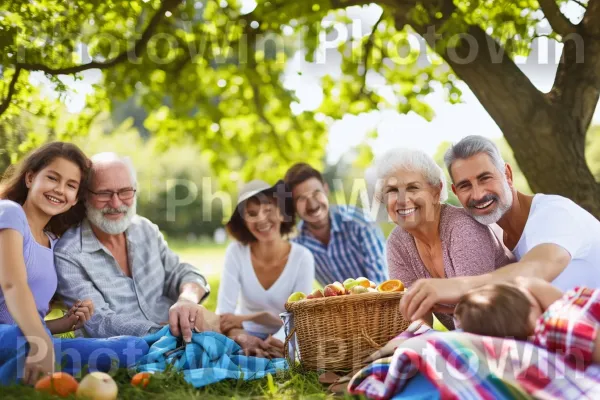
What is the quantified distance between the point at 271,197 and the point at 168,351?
1830 millimetres

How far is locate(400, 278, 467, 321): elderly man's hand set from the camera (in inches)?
120

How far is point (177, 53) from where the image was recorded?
721 centimetres

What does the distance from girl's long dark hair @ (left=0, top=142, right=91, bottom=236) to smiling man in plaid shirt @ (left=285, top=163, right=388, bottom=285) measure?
1888 millimetres

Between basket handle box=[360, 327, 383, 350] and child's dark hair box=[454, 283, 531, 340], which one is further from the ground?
child's dark hair box=[454, 283, 531, 340]

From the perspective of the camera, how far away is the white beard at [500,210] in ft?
12.6

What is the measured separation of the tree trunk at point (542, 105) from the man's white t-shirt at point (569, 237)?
154 centimetres

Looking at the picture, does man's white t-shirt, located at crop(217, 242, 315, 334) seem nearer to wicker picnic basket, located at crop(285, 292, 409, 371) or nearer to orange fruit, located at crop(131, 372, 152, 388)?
wicker picnic basket, located at crop(285, 292, 409, 371)

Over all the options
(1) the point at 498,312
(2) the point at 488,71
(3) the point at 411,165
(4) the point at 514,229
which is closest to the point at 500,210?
(4) the point at 514,229

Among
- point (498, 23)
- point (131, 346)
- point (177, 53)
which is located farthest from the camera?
point (177, 53)

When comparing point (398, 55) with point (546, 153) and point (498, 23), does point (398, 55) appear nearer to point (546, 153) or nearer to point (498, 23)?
point (498, 23)

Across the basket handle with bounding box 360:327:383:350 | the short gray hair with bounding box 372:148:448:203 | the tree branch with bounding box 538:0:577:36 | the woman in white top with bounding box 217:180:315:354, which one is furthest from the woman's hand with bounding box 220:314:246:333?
the tree branch with bounding box 538:0:577:36

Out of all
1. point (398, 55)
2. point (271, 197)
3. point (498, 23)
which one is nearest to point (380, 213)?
point (271, 197)

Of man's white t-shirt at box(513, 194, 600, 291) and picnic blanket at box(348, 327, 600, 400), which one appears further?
man's white t-shirt at box(513, 194, 600, 291)

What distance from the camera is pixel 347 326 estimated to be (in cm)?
385
